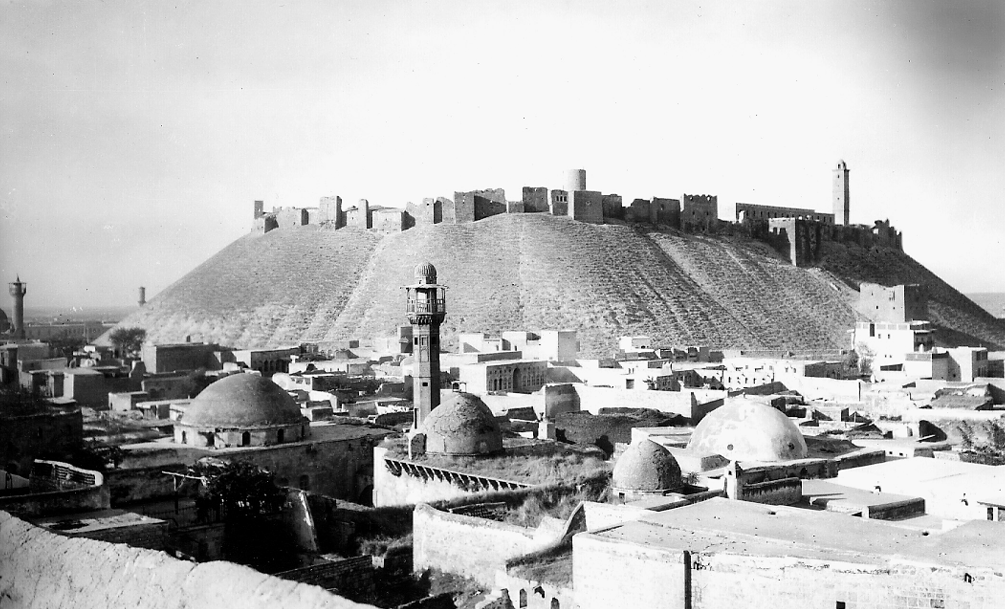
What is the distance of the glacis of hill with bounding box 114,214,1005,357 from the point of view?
4853 centimetres

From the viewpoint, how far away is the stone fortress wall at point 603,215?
186 feet

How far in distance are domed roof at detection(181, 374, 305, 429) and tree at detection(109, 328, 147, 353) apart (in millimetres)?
29141

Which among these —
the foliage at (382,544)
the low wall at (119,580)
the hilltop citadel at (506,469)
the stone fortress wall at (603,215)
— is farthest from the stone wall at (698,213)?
the low wall at (119,580)

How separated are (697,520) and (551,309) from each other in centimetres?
3848

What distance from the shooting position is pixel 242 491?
1705cm

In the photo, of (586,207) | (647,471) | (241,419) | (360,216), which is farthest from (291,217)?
(647,471)

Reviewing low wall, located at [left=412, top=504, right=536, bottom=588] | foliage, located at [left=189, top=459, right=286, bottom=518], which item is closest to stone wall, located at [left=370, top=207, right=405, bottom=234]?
foliage, located at [left=189, top=459, right=286, bottom=518]

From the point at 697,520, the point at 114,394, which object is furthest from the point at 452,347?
the point at 697,520

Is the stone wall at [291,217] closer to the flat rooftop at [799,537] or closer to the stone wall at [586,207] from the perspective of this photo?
the stone wall at [586,207]

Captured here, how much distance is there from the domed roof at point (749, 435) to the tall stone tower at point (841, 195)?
173ft

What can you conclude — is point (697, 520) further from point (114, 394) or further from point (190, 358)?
point (190, 358)

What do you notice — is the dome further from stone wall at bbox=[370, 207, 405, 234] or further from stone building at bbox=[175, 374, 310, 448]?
stone wall at bbox=[370, 207, 405, 234]

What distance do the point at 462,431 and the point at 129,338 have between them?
37.2 m

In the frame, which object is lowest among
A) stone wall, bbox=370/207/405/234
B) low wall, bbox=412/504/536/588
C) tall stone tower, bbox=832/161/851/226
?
low wall, bbox=412/504/536/588
